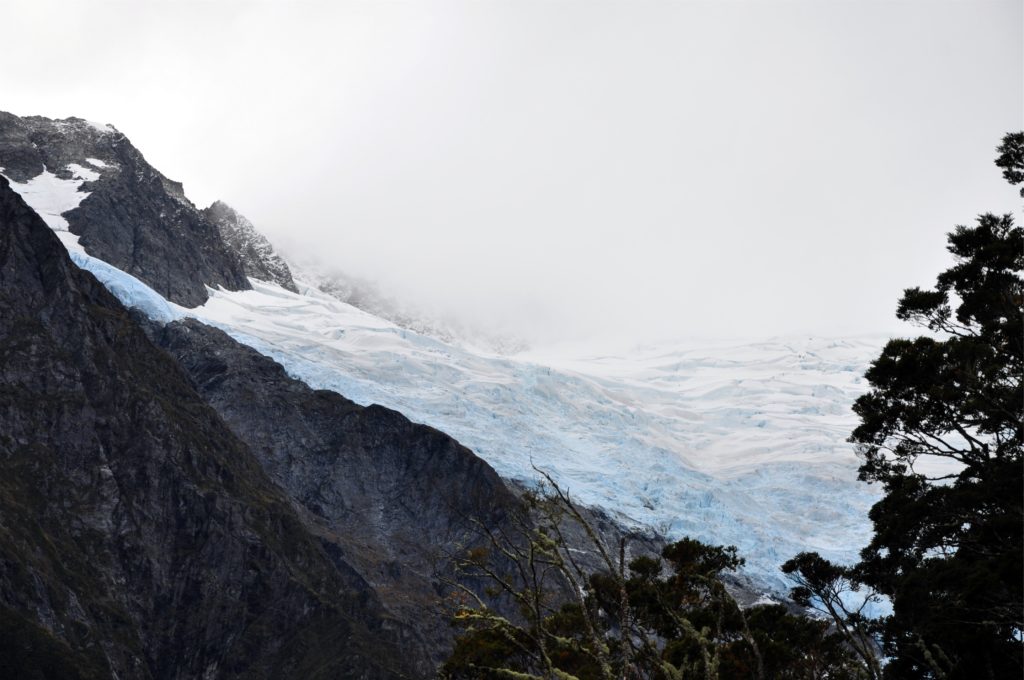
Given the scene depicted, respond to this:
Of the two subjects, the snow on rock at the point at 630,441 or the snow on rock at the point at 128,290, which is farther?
the snow on rock at the point at 128,290

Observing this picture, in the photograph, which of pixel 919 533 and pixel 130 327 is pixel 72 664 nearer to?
pixel 130 327

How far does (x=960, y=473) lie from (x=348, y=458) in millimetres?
149510

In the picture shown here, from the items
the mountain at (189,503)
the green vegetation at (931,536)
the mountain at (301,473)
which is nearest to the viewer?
the green vegetation at (931,536)

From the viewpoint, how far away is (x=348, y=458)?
172 meters

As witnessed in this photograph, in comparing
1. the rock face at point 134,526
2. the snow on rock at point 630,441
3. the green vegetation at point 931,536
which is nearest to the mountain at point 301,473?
the rock face at point 134,526

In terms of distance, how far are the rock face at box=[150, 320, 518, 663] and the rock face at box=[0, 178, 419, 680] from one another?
1207 cm

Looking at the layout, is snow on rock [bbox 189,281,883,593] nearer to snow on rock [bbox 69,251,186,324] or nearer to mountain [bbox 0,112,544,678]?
mountain [bbox 0,112,544,678]

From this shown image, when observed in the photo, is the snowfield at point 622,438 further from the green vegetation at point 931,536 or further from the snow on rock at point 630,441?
the green vegetation at point 931,536

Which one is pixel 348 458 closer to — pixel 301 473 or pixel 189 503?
pixel 301 473

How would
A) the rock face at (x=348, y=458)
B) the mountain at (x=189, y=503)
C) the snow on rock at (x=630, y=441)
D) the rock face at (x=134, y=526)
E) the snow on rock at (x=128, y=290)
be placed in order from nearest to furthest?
the rock face at (x=134, y=526) < the mountain at (x=189, y=503) < the snow on rock at (x=630, y=441) < the rock face at (x=348, y=458) < the snow on rock at (x=128, y=290)

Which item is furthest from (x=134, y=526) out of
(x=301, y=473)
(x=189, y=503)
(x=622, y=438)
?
(x=622, y=438)

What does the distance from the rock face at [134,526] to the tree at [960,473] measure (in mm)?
92792

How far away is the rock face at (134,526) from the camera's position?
4532 inches

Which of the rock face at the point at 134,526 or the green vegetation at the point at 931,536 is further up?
the green vegetation at the point at 931,536
